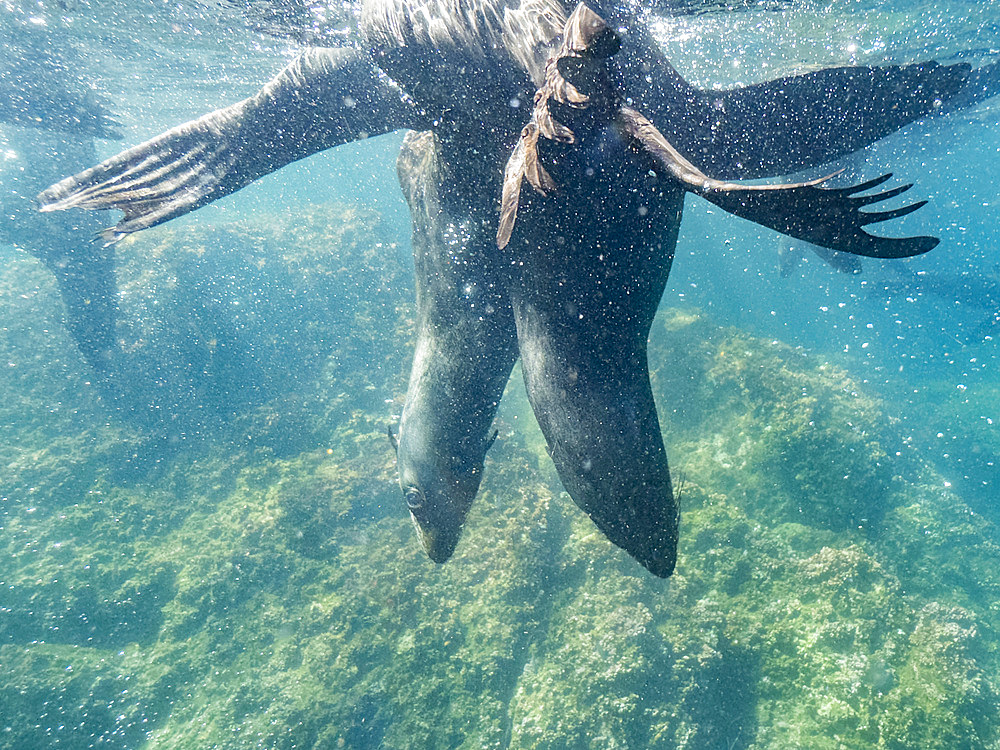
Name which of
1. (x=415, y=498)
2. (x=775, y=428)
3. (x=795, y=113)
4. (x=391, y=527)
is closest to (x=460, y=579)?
(x=391, y=527)

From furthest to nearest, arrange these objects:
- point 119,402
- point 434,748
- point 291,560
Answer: point 119,402
point 291,560
point 434,748

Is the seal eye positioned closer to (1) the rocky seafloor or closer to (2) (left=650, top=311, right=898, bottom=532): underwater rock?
(1) the rocky seafloor

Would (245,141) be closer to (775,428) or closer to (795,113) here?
(795,113)

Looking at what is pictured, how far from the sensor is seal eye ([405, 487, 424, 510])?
3139mm

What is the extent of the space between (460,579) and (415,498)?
19.1 ft

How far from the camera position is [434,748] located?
677 cm

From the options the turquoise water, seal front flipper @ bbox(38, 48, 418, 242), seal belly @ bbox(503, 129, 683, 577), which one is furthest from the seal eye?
the turquoise water

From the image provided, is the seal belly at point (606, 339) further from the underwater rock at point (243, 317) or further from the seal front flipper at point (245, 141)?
the underwater rock at point (243, 317)

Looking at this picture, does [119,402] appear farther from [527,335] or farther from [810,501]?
[810,501]

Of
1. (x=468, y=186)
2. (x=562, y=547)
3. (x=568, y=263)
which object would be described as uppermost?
(x=468, y=186)

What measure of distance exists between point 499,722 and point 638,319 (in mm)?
7071

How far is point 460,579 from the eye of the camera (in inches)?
330

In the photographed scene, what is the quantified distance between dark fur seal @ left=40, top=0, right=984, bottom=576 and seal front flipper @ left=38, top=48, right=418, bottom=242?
14 mm

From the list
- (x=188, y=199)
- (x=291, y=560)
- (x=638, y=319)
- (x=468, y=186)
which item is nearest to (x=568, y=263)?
(x=638, y=319)
